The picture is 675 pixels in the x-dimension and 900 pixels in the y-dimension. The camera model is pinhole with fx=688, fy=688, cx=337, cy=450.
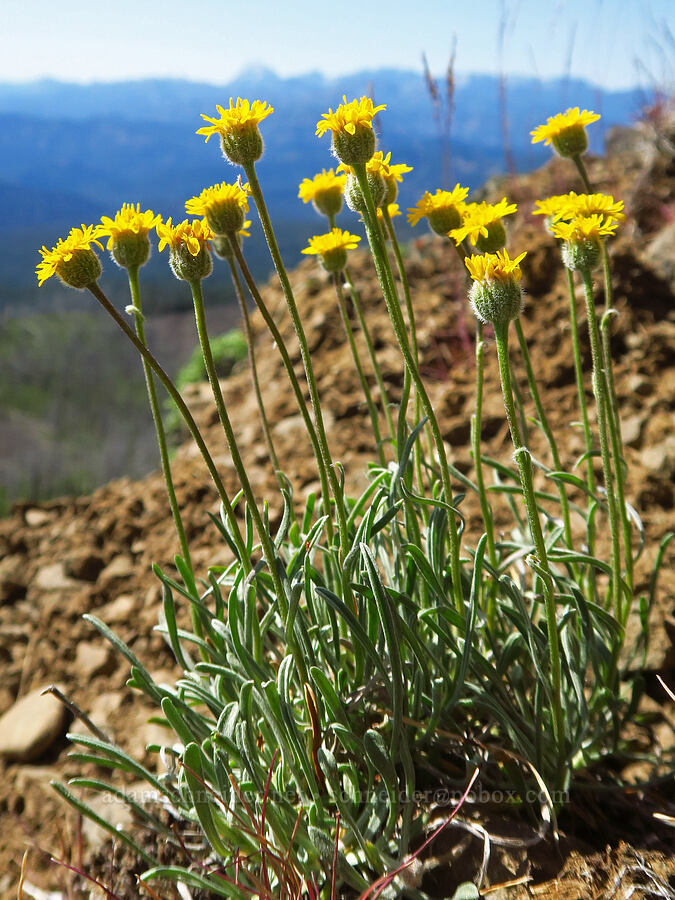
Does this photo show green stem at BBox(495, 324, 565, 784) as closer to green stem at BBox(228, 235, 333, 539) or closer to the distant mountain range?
green stem at BBox(228, 235, 333, 539)

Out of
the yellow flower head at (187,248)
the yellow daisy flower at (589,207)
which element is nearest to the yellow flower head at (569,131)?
the yellow daisy flower at (589,207)

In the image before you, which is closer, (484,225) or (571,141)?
(484,225)

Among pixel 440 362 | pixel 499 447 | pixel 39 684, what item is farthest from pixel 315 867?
pixel 440 362

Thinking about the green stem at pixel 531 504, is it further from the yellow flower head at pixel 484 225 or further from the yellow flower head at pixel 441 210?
the yellow flower head at pixel 441 210

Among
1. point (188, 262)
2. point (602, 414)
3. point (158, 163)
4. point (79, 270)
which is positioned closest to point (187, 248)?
point (188, 262)

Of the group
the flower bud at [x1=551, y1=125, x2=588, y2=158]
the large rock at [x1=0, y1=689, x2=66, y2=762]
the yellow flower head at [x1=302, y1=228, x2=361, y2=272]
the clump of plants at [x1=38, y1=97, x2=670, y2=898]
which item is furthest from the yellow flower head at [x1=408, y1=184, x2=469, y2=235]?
the large rock at [x1=0, y1=689, x2=66, y2=762]

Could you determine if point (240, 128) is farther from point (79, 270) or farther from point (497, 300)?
point (497, 300)

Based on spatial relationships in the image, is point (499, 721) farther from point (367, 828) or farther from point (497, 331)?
point (497, 331)
